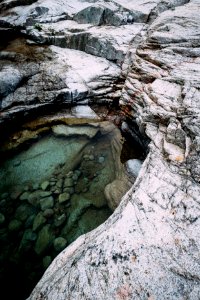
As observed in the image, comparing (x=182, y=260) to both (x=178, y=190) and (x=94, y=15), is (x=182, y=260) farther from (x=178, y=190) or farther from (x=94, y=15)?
(x=94, y=15)

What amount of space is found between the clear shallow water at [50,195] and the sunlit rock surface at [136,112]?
50.1 inches

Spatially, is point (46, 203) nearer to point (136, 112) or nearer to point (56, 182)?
point (56, 182)

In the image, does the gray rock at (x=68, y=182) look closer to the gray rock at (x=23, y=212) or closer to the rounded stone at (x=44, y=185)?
the rounded stone at (x=44, y=185)

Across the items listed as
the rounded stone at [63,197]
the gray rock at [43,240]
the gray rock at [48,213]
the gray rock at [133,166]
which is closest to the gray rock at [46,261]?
the gray rock at [43,240]

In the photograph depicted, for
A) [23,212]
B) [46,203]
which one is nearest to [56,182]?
[46,203]

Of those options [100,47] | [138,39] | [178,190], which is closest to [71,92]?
[100,47]

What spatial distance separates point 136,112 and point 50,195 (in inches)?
139

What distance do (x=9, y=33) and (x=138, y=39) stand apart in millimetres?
6542

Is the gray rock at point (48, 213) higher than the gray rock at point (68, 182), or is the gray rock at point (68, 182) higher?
the gray rock at point (68, 182)

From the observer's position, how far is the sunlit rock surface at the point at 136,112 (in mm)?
2896

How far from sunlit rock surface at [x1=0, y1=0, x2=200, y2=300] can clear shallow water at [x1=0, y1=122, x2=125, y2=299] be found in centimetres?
127

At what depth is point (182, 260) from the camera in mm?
2859

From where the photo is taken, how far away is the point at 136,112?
6812mm

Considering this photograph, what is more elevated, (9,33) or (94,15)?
(94,15)
